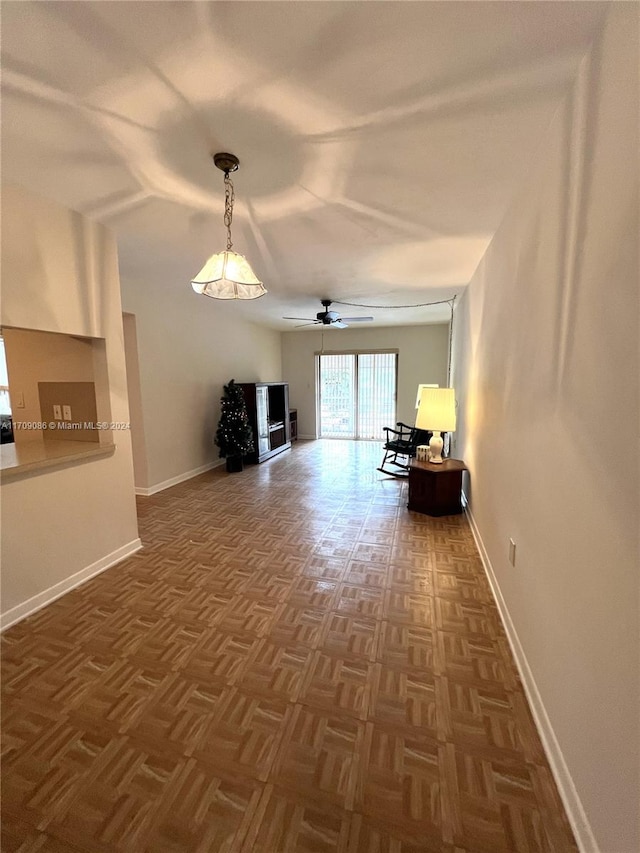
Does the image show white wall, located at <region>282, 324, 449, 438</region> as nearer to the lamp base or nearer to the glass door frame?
the glass door frame

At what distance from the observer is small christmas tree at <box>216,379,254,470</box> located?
5.10 meters

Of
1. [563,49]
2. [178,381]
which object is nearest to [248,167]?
[563,49]

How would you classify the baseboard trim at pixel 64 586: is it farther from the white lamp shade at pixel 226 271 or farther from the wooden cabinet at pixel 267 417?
the wooden cabinet at pixel 267 417

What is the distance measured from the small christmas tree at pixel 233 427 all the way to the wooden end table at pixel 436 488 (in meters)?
2.65

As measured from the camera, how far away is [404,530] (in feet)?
10.4

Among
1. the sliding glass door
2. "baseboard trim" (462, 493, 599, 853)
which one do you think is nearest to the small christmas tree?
the sliding glass door

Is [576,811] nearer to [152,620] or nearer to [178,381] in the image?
[152,620]

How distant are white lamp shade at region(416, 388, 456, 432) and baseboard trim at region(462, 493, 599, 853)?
1.75 m

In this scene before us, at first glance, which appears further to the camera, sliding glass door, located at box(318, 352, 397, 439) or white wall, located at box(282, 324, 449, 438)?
sliding glass door, located at box(318, 352, 397, 439)

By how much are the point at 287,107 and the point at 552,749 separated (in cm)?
273

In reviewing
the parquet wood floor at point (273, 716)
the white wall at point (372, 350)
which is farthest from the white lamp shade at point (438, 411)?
the white wall at point (372, 350)

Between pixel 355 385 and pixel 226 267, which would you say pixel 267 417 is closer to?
pixel 355 385

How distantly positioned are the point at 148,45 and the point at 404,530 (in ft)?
11.0

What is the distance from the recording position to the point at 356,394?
7.79 meters
